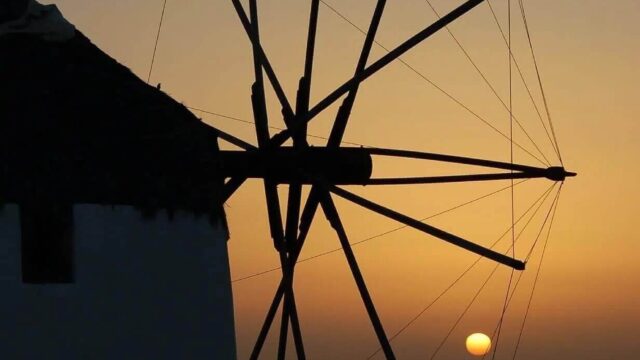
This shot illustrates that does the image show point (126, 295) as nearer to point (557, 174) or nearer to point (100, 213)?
point (100, 213)

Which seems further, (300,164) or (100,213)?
(300,164)

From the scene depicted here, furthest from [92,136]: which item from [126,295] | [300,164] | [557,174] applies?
[557,174]

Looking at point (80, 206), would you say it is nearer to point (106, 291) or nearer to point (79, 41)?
point (106, 291)

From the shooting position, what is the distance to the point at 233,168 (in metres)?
23.7

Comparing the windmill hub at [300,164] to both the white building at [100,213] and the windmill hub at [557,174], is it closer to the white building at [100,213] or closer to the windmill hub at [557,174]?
the white building at [100,213]

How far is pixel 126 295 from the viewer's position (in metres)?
20.9

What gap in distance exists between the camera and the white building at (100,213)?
2003 cm

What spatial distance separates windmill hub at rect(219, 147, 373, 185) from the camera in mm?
23739

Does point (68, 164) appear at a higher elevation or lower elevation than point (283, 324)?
higher

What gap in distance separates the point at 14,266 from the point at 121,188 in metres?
2.15

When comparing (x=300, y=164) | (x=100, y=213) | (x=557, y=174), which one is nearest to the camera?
(x=100, y=213)

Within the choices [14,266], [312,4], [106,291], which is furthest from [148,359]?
[312,4]

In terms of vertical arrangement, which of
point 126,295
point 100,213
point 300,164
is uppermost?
point 300,164

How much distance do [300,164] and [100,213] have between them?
417 cm
